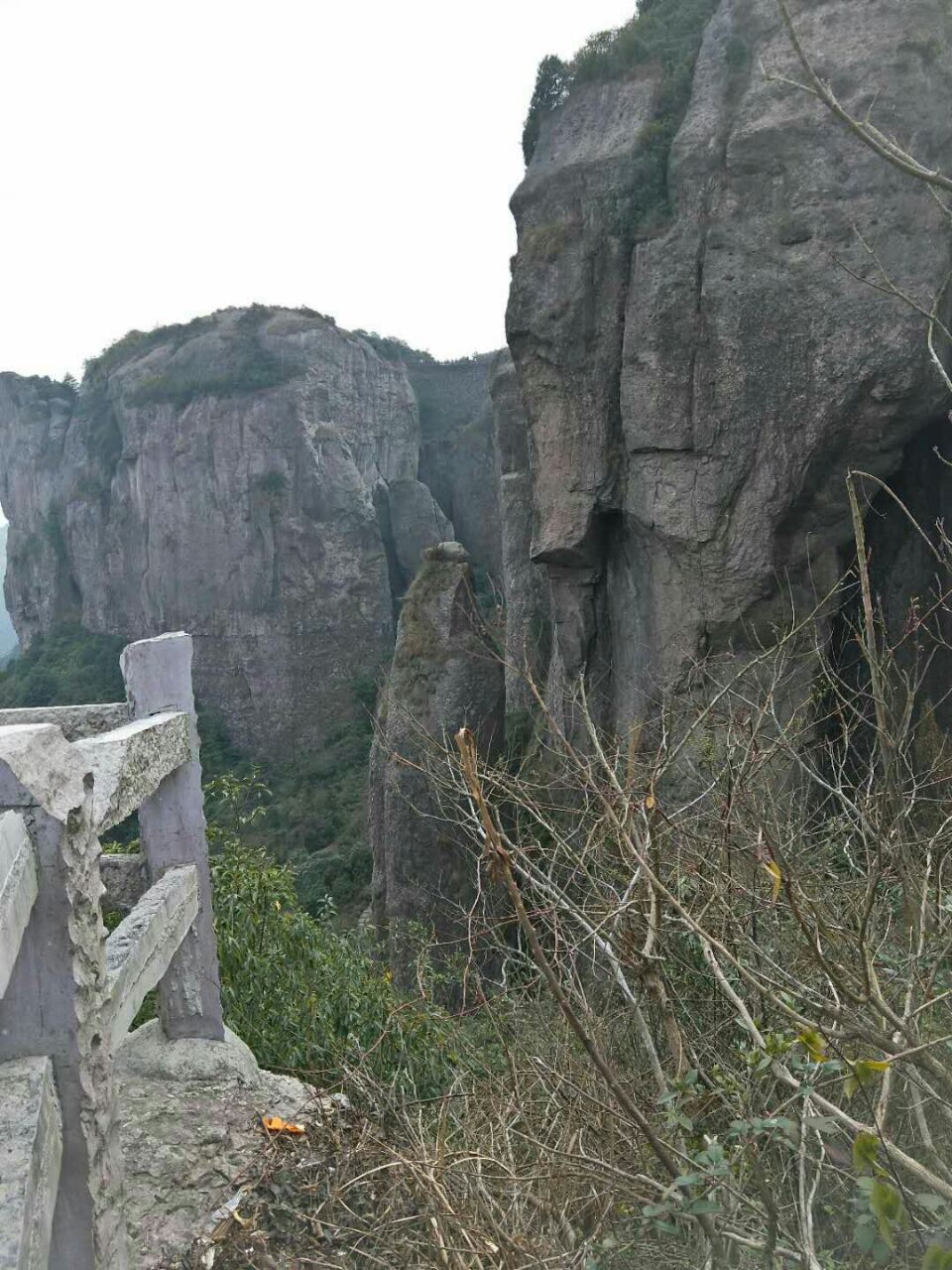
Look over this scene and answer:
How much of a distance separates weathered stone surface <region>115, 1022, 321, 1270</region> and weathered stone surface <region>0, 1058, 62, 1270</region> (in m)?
1.10

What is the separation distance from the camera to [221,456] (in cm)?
3288

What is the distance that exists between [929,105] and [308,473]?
2413 centimetres

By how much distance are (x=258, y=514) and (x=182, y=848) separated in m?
29.7

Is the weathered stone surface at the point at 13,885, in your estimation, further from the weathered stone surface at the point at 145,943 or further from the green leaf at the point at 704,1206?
the green leaf at the point at 704,1206

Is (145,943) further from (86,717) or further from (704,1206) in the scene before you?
(704,1206)

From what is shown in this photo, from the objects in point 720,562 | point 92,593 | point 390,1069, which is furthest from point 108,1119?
point 92,593

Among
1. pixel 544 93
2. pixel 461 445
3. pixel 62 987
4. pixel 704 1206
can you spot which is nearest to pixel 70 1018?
pixel 62 987

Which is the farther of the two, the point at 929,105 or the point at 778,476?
the point at 778,476

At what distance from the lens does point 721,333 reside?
11.5m

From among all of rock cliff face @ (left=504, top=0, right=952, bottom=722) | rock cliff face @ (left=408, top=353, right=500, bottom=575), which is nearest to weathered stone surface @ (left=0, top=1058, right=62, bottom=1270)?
rock cliff face @ (left=504, top=0, right=952, bottom=722)

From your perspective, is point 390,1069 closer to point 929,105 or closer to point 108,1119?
point 108,1119

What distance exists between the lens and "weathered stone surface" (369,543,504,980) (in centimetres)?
1452

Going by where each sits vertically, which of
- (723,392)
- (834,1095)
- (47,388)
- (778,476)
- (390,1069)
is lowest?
(390,1069)

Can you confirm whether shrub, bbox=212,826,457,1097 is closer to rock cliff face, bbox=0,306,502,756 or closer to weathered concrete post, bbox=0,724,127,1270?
weathered concrete post, bbox=0,724,127,1270
